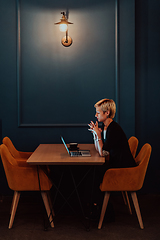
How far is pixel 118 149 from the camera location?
2.69m

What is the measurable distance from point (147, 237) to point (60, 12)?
10.5 ft

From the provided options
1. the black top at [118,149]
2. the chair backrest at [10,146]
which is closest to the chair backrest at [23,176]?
the chair backrest at [10,146]

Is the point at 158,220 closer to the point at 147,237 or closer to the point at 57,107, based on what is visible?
the point at 147,237

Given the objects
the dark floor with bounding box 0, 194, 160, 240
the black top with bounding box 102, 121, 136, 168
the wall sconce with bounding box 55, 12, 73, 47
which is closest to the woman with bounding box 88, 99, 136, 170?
the black top with bounding box 102, 121, 136, 168

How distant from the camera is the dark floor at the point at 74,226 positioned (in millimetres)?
2498

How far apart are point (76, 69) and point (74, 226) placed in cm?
219

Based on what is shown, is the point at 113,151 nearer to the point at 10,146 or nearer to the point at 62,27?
the point at 10,146

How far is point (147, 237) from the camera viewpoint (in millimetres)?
2473

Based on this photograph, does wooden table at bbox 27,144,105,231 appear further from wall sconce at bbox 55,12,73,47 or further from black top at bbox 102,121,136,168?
wall sconce at bbox 55,12,73,47

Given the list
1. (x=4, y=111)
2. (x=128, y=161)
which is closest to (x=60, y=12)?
(x=4, y=111)

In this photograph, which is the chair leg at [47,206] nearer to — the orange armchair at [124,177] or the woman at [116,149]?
the orange armchair at [124,177]

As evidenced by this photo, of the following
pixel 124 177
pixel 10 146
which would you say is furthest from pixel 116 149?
pixel 10 146

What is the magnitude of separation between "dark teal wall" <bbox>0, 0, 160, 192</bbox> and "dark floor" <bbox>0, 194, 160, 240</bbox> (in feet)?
2.84

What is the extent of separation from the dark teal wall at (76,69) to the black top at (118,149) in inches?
39.7
